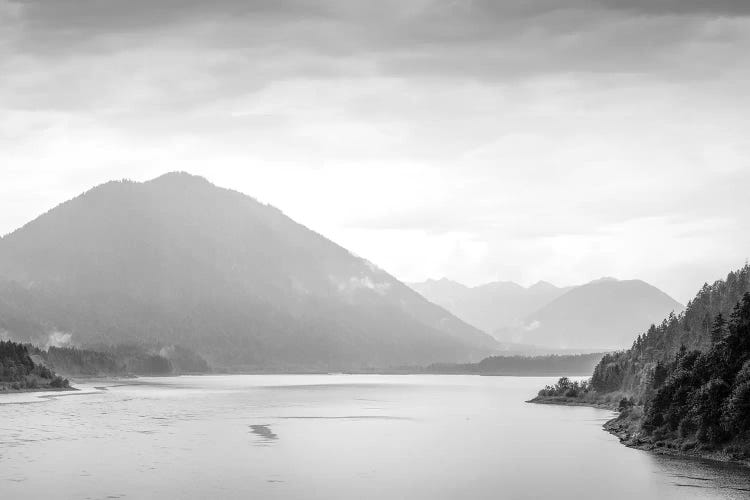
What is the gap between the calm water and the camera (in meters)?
84.7

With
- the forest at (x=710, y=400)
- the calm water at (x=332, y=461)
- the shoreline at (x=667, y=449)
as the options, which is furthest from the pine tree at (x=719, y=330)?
the calm water at (x=332, y=461)

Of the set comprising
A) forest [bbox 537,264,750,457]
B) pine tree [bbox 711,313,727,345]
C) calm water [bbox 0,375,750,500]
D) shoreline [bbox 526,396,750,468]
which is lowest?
calm water [bbox 0,375,750,500]

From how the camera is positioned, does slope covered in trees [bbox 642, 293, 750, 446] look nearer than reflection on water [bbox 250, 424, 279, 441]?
Yes

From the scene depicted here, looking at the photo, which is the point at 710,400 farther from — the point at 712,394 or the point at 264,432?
the point at 264,432

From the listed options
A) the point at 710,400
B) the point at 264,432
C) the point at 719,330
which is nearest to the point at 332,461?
the point at 264,432

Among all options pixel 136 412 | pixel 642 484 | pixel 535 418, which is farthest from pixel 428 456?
pixel 136 412

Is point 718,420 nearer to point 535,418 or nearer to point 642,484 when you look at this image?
point 642,484

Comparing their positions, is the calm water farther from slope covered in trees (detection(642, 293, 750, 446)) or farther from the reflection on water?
slope covered in trees (detection(642, 293, 750, 446))

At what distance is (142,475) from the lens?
92.2 meters

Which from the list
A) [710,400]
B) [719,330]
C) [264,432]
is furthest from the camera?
[264,432]

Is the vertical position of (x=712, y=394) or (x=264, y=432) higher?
(x=712, y=394)

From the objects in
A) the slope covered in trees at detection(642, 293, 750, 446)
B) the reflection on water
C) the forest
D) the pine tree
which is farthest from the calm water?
the pine tree

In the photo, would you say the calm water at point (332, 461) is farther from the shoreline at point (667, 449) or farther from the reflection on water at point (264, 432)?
the shoreline at point (667, 449)

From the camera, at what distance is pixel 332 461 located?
10625 centimetres
